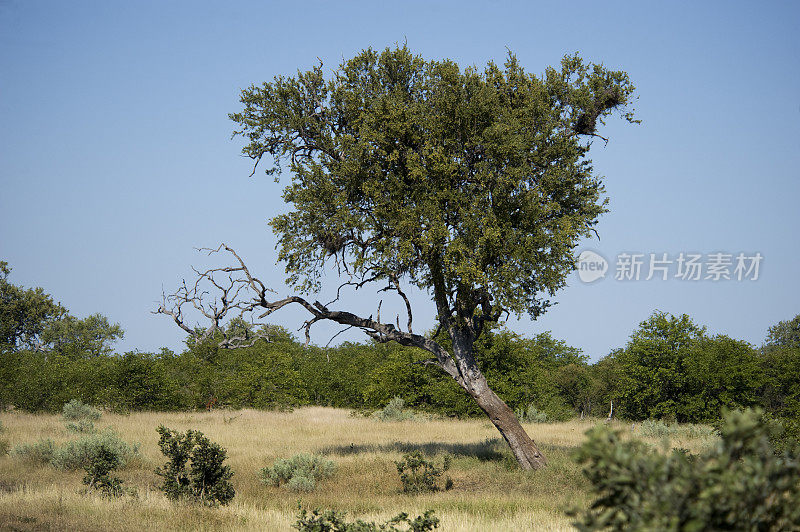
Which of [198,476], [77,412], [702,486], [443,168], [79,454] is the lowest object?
[77,412]

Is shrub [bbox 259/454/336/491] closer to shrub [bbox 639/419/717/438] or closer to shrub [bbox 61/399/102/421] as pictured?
shrub [bbox 639/419/717/438]

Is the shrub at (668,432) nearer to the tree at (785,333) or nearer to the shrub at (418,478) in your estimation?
the shrub at (418,478)

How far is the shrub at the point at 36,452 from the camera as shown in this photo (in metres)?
17.8

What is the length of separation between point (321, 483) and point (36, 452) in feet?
31.5

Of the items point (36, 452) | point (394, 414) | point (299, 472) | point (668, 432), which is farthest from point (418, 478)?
point (394, 414)

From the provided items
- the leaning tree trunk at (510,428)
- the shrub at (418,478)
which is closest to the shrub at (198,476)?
the shrub at (418,478)

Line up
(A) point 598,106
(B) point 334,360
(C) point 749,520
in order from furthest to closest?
(B) point 334,360 < (A) point 598,106 < (C) point 749,520

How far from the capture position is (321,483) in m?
15.7

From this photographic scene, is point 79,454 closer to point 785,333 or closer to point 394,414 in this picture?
point 394,414

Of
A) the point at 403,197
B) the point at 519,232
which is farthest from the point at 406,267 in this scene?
the point at 519,232

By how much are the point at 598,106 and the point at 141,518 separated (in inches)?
659

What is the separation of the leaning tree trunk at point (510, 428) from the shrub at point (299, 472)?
188 inches

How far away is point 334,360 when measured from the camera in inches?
1973

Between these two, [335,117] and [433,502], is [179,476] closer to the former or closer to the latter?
[433,502]
